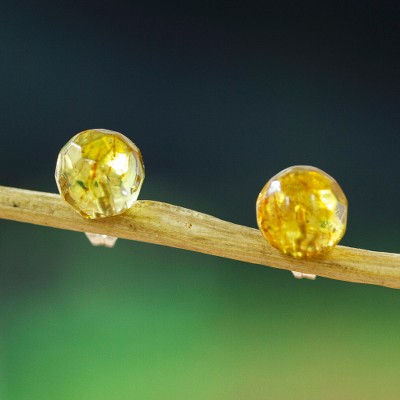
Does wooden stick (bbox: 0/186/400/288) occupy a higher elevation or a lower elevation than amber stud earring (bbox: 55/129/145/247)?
lower

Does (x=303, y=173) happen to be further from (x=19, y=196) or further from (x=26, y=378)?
(x=26, y=378)

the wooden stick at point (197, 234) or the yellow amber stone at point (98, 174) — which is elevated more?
the yellow amber stone at point (98, 174)

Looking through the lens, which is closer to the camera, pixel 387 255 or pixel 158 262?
pixel 387 255

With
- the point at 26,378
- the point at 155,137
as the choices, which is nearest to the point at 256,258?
the point at 155,137
